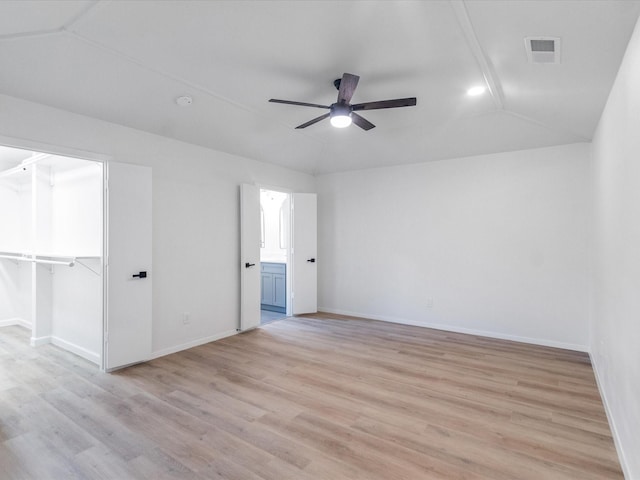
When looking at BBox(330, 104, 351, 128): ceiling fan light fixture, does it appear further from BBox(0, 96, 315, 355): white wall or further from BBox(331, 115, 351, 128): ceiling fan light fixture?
BBox(0, 96, 315, 355): white wall

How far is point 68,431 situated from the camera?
2.40 m

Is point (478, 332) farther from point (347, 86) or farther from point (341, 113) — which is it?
point (347, 86)

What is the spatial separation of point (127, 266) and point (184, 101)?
185 cm

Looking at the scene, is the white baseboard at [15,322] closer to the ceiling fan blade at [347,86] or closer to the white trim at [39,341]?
the white trim at [39,341]

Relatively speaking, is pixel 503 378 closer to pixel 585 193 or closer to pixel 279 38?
pixel 585 193

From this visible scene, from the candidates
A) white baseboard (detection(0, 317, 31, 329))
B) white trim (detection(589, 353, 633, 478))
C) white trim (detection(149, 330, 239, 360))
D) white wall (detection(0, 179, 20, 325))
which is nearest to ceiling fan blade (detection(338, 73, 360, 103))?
white trim (detection(589, 353, 633, 478))

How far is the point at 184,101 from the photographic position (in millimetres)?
3377

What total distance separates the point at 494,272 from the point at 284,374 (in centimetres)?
320

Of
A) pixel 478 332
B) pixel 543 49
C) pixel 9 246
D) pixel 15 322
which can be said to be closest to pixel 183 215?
pixel 9 246

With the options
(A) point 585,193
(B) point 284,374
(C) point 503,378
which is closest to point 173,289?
(B) point 284,374

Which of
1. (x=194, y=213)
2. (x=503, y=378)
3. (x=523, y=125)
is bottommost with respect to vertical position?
(x=503, y=378)

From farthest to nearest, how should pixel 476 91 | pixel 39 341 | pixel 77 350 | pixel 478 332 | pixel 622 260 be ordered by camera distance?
pixel 478 332 → pixel 39 341 → pixel 77 350 → pixel 476 91 → pixel 622 260

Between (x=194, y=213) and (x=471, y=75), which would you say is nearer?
(x=471, y=75)

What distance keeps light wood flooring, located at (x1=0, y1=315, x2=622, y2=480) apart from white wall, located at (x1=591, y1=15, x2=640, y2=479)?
36 cm
